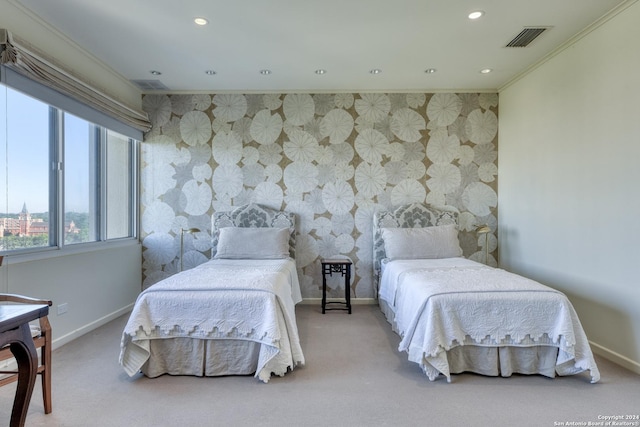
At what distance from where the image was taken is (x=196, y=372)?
245 cm

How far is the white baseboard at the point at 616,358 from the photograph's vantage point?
8.21ft

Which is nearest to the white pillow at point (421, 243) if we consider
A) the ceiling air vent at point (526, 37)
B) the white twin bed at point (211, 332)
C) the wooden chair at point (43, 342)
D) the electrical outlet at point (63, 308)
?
the white twin bed at point (211, 332)

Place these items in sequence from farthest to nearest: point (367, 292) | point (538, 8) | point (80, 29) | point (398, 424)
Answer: point (367, 292) → point (80, 29) → point (538, 8) → point (398, 424)

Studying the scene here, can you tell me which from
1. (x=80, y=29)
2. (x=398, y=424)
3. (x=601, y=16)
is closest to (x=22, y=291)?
(x=80, y=29)

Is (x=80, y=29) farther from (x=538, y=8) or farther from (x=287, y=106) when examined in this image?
(x=538, y=8)

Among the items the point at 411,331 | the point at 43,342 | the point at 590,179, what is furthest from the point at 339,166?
the point at 43,342

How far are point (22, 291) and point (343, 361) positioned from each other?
8.50ft

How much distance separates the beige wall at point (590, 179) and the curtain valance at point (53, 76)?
4.56 meters

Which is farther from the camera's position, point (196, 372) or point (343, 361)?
point (343, 361)

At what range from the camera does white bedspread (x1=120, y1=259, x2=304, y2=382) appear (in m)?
2.37

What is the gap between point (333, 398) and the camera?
2160 mm

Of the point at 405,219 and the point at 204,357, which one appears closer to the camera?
the point at 204,357

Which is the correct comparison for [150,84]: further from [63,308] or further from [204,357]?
[204,357]

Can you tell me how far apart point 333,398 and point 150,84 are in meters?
4.10
